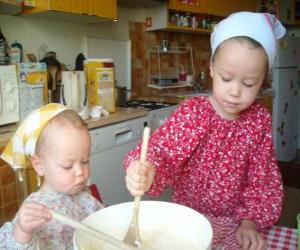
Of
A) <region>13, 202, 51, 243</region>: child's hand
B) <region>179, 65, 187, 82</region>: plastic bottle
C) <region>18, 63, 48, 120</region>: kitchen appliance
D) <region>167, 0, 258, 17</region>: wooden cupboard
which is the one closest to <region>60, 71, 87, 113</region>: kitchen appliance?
<region>18, 63, 48, 120</region>: kitchen appliance

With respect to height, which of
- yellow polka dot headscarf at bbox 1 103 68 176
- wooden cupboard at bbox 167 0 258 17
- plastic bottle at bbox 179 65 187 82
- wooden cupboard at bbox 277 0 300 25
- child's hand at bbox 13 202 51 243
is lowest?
child's hand at bbox 13 202 51 243

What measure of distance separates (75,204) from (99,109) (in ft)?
4.39

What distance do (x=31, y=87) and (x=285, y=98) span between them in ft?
10.7

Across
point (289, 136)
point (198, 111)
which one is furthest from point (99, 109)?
point (289, 136)

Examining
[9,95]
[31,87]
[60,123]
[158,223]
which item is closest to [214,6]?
[31,87]

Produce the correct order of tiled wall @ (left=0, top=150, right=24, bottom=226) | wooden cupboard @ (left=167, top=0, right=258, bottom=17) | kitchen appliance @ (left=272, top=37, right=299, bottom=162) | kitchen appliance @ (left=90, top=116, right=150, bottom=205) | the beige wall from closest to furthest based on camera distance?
tiled wall @ (left=0, top=150, right=24, bottom=226)
kitchen appliance @ (left=90, top=116, right=150, bottom=205)
the beige wall
wooden cupboard @ (left=167, top=0, right=258, bottom=17)
kitchen appliance @ (left=272, top=37, right=299, bottom=162)

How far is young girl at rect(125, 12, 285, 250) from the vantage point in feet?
2.73

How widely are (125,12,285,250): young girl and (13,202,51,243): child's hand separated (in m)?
0.28

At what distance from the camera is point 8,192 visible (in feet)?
5.15

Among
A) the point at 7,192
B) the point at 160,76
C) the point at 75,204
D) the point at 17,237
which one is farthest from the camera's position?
the point at 160,76

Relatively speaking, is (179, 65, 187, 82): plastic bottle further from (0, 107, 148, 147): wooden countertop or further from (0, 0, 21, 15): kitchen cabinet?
(0, 0, 21, 15): kitchen cabinet

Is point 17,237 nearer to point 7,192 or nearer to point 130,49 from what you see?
point 7,192

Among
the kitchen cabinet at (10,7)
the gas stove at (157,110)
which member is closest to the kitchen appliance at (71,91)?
the kitchen cabinet at (10,7)

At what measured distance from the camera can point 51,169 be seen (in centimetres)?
82
